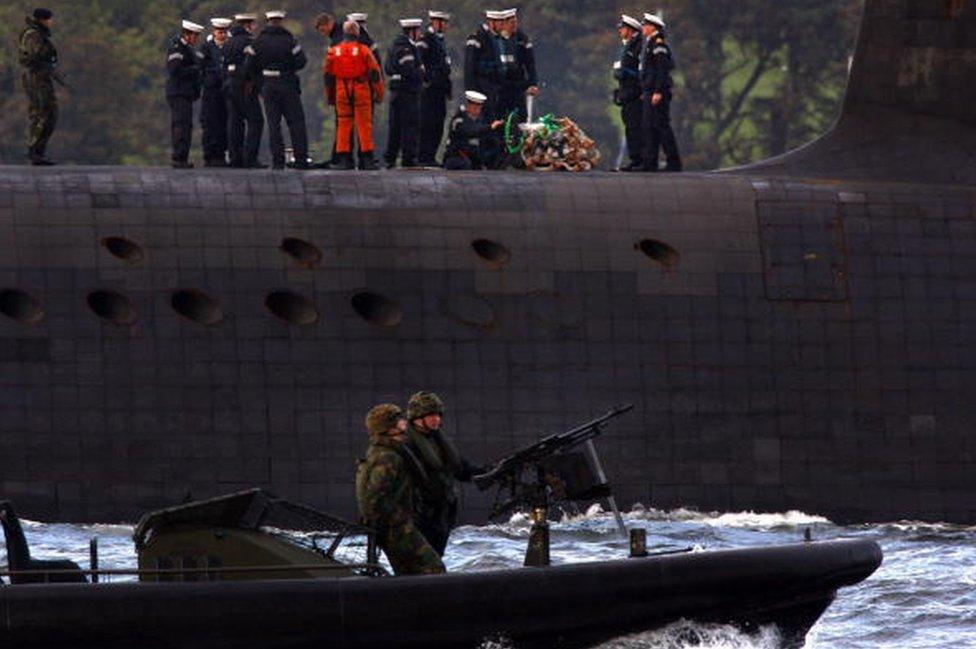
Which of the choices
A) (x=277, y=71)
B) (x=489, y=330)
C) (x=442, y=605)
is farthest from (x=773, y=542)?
(x=442, y=605)

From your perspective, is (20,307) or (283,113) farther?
(283,113)

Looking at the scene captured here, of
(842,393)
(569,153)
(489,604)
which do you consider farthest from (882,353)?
(489,604)

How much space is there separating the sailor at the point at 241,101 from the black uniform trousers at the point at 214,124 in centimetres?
33

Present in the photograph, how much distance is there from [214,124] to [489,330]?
5.58 meters

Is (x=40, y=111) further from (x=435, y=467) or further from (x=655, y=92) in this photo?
(x=435, y=467)

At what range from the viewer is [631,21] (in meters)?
38.2

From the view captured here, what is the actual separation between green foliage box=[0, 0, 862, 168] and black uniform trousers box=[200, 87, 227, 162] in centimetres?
4236

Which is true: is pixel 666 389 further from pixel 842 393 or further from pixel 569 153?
pixel 569 153

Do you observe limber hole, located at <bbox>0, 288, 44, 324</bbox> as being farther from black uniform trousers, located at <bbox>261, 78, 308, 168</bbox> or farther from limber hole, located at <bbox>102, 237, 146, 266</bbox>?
black uniform trousers, located at <bbox>261, 78, 308, 168</bbox>

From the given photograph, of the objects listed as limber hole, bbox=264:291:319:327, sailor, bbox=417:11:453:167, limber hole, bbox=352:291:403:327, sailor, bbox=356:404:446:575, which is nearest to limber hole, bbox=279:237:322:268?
limber hole, bbox=264:291:319:327

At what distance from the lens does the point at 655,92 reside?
37.7 metres

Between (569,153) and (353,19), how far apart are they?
290cm

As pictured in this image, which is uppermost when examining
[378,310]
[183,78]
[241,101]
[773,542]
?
[183,78]

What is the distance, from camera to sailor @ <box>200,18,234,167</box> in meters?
37.3
